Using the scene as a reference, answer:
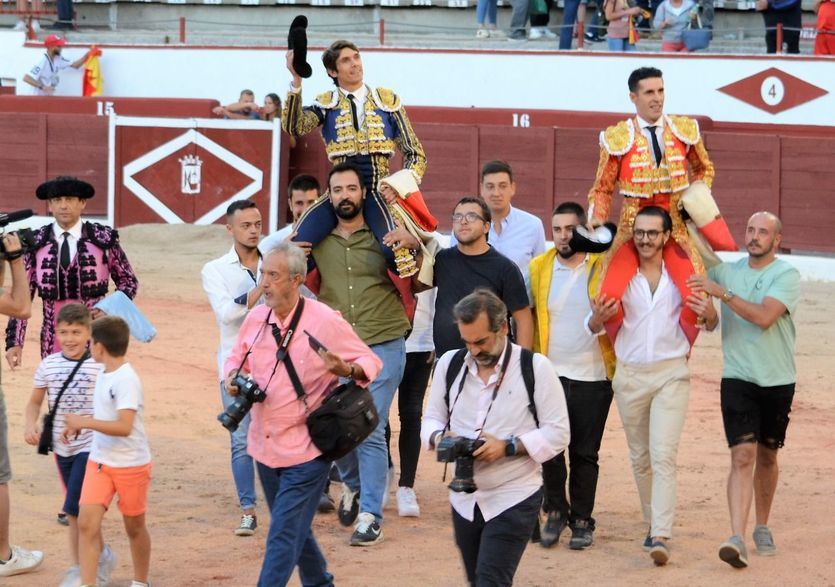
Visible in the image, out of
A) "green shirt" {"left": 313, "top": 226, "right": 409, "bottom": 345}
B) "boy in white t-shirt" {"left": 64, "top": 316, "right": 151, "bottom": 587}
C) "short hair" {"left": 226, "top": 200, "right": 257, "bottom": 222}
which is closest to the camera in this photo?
"boy in white t-shirt" {"left": 64, "top": 316, "right": 151, "bottom": 587}

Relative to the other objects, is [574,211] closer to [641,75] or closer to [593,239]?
[593,239]

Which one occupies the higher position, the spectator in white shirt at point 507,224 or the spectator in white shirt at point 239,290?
the spectator in white shirt at point 507,224

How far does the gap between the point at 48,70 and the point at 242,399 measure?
56.1 feet

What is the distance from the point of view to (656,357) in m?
6.95

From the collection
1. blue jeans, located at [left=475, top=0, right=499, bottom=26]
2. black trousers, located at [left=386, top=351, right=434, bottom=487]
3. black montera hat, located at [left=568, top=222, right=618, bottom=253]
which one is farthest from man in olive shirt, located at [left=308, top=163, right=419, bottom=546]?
blue jeans, located at [left=475, top=0, right=499, bottom=26]

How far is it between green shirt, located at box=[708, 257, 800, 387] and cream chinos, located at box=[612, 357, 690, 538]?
246mm

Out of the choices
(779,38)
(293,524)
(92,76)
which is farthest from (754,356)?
(92,76)

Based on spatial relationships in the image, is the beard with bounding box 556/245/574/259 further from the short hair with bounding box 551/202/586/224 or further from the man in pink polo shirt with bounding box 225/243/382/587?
the man in pink polo shirt with bounding box 225/243/382/587

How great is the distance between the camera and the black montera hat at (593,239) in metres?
6.87

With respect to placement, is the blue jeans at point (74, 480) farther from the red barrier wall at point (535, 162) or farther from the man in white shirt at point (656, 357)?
the red barrier wall at point (535, 162)

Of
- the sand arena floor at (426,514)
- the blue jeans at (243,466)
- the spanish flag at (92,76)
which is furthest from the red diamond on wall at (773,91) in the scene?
the blue jeans at (243,466)

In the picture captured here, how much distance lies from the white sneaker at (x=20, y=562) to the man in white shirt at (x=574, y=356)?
2334mm

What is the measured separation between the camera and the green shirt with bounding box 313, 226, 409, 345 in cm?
718

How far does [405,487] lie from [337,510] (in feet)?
1.21
